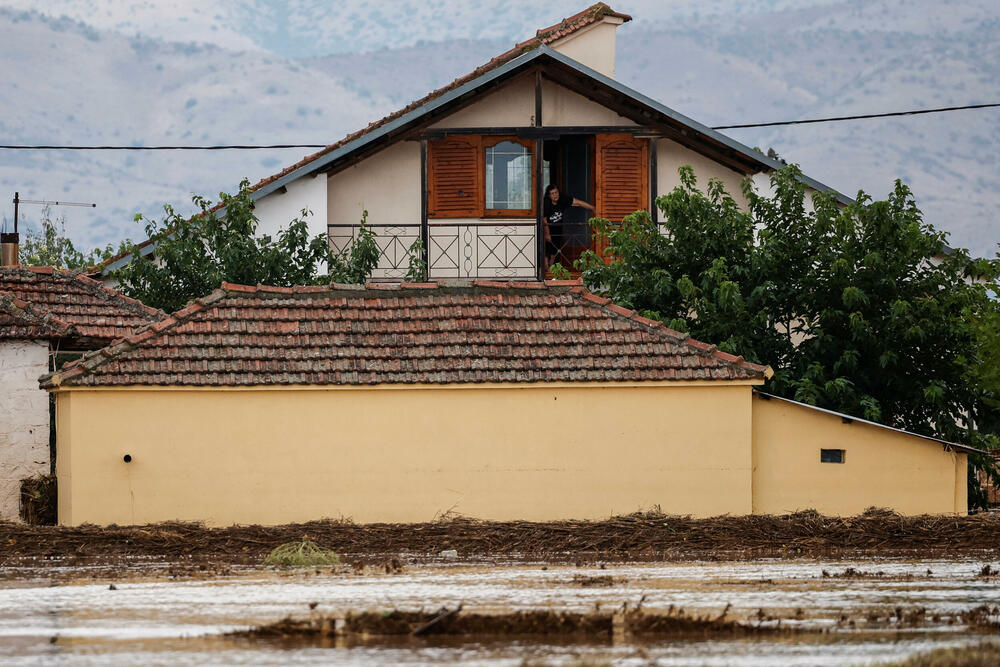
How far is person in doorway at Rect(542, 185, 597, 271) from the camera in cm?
2892

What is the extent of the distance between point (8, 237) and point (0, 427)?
21.3 ft

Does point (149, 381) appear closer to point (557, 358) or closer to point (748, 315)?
point (557, 358)

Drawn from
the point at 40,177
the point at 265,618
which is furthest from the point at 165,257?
the point at 40,177

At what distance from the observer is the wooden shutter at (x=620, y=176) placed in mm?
A: 29297

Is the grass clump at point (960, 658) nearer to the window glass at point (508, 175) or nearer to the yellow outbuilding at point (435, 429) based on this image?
the yellow outbuilding at point (435, 429)

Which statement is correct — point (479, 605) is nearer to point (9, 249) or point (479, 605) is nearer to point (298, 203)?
point (9, 249)

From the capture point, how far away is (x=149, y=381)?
1923cm

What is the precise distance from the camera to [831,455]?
20469 mm

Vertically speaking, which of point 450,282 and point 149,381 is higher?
point 450,282

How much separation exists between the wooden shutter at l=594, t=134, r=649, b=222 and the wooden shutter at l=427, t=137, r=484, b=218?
2368 mm

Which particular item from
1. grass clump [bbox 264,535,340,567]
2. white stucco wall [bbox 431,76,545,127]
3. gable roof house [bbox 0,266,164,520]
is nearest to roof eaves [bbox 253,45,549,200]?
white stucco wall [bbox 431,76,545,127]

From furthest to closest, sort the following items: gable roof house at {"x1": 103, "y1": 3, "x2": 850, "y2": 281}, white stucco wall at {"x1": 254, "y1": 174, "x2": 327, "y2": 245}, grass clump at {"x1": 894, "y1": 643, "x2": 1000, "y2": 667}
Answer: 1. gable roof house at {"x1": 103, "y1": 3, "x2": 850, "y2": 281}
2. white stucco wall at {"x1": 254, "y1": 174, "x2": 327, "y2": 245}
3. grass clump at {"x1": 894, "y1": 643, "x2": 1000, "y2": 667}

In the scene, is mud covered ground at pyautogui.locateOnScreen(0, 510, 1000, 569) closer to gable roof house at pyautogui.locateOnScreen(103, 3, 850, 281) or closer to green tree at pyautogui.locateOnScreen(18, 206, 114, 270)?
gable roof house at pyautogui.locateOnScreen(103, 3, 850, 281)

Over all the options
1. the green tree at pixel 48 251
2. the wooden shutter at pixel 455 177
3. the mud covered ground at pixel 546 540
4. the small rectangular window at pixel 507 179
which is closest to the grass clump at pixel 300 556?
the mud covered ground at pixel 546 540
